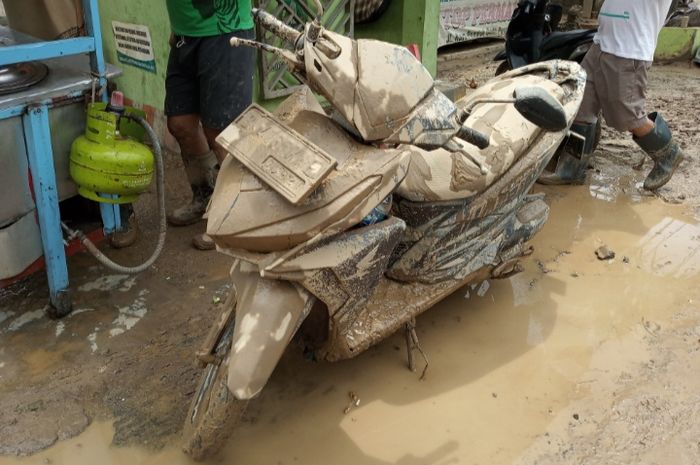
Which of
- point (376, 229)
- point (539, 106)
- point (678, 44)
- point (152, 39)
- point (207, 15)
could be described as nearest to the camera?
point (539, 106)

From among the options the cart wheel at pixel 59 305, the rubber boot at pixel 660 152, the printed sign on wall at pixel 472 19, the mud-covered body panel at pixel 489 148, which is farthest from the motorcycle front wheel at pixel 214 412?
the printed sign on wall at pixel 472 19

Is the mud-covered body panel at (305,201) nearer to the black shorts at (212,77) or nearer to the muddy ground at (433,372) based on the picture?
the muddy ground at (433,372)

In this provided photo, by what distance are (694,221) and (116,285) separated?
3505 mm

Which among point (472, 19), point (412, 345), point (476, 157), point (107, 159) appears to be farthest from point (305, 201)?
point (472, 19)

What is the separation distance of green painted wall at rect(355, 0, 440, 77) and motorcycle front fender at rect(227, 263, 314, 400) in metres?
3.75

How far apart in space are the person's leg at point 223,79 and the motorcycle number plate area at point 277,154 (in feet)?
4.52

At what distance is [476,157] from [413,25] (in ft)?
9.64

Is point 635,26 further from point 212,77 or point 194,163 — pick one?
point 194,163

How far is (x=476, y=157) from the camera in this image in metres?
2.65

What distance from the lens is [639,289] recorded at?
3355 millimetres

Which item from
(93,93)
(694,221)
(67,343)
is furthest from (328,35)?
(694,221)

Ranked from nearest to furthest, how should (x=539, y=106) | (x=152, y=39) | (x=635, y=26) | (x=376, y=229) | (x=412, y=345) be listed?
1. (x=539, y=106)
2. (x=376, y=229)
3. (x=412, y=345)
4. (x=635, y=26)
5. (x=152, y=39)

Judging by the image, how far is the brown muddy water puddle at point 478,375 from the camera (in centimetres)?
233

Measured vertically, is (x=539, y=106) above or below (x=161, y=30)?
above
